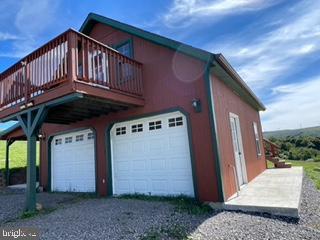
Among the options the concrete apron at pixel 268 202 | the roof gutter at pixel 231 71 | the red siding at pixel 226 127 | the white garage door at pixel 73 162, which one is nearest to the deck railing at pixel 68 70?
the red siding at pixel 226 127

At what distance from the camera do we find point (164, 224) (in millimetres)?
4477

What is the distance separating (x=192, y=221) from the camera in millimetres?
4758

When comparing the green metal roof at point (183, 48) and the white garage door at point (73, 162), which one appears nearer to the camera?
the green metal roof at point (183, 48)

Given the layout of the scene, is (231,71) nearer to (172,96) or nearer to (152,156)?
(172,96)

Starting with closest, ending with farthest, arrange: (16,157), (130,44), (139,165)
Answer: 1. (139,165)
2. (130,44)
3. (16,157)

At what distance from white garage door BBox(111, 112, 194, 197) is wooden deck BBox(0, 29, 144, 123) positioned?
0.88 metres

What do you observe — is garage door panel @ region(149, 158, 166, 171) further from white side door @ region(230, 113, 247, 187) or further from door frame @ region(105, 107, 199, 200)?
white side door @ region(230, 113, 247, 187)

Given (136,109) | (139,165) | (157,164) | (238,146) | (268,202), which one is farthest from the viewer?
(238,146)

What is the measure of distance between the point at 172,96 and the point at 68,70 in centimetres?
286

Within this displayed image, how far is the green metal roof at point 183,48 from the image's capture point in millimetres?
6098

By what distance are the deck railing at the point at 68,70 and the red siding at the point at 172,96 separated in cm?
49

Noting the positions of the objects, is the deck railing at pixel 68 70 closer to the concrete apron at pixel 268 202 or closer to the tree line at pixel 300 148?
the concrete apron at pixel 268 202

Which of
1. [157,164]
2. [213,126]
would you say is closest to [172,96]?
[213,126]

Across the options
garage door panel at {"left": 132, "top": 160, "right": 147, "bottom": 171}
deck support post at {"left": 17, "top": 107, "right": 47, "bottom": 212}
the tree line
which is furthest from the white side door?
the tree line
